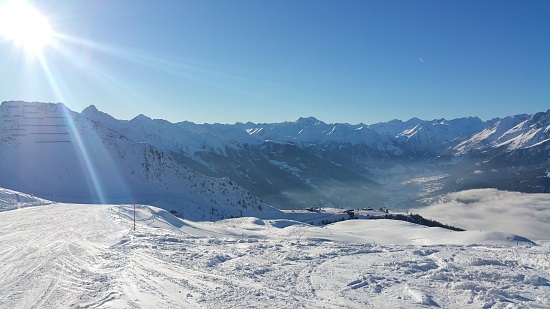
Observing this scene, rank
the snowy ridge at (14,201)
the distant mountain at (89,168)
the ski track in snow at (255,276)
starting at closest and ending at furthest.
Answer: the ski track in snow at (255,276)
the snowy ridge at (14,201)
the distant mountain at (89,168)

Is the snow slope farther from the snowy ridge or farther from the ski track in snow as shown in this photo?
the snowy ridge

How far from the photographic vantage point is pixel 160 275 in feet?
37.4

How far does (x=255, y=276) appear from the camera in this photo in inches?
450

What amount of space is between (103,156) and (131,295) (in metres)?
99.5

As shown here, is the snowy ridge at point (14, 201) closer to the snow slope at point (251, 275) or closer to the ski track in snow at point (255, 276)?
the snow slope at point (251, 275)

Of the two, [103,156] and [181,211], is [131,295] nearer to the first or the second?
[181,211]

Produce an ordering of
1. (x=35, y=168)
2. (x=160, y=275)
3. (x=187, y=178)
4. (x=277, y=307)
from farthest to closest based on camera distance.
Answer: (x=187, y=178) < (x=35, y=168) < (x=160, y=275) < (x=277, y=307)

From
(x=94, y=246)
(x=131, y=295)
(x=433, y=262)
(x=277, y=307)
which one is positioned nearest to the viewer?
(x=277, y=307)

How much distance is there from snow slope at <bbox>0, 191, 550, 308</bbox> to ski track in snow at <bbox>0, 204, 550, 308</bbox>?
1.2 inches

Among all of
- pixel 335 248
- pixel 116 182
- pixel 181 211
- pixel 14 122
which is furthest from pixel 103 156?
pixel 335 248

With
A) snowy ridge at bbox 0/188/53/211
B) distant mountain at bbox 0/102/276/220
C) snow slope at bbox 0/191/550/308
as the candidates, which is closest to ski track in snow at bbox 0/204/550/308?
snow slope at bbox 0/191/550/308

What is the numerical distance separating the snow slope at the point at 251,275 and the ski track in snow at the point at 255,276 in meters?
0.03

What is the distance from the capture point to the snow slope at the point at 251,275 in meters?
9.33

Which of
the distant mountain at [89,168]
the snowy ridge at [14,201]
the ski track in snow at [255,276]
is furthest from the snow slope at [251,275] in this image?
the distant mountain at [89,168]
